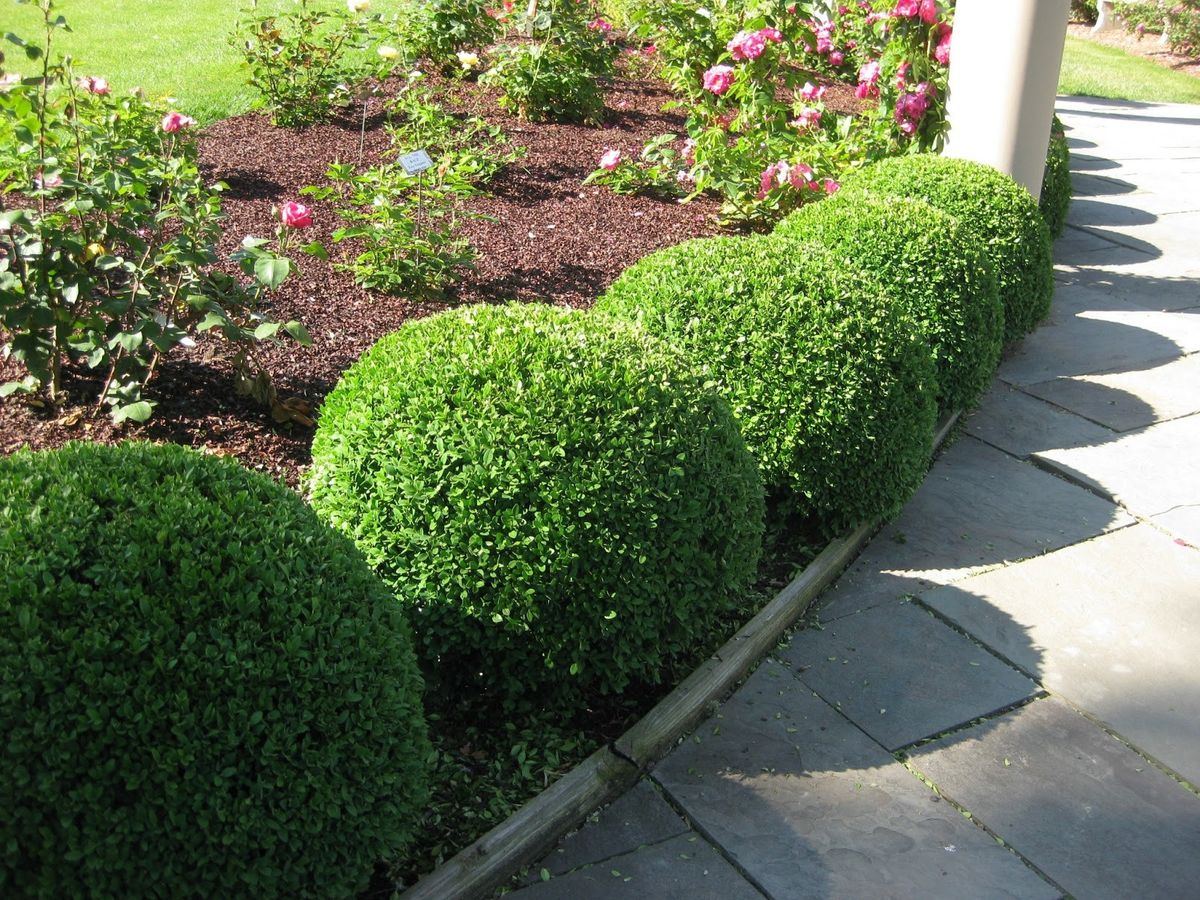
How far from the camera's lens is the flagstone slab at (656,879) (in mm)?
2467

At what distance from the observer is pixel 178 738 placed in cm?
192

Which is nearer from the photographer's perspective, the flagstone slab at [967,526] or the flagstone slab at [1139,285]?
the flagstone slab at [967,526]

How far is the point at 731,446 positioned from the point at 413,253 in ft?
8.21

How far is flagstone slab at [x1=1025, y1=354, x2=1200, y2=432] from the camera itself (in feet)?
16.9

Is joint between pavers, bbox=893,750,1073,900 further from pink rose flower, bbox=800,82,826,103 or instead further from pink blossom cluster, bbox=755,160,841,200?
pink rose flower, bbox=800,82,826,103

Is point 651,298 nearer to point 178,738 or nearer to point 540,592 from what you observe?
point 540,592

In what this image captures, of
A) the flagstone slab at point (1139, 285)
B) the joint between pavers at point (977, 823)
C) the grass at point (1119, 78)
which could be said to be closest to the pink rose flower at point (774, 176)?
the flagstone slab at point (1139, 285)

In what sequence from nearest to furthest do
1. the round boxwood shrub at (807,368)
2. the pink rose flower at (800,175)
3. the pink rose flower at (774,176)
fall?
the round boxwood shrub at (807,368) → the pink rose flower at (800,175) → the pink rose flower at (774,176)

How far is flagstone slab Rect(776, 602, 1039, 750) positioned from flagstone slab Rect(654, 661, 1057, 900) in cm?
11

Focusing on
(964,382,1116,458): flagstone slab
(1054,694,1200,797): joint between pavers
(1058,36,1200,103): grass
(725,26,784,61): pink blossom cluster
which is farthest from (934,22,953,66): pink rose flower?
(1058,36,1200,103): grass

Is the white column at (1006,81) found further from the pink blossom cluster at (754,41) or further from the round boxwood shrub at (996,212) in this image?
the pink blossom cluster at (754,41)

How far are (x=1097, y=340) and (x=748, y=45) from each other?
8.53ft

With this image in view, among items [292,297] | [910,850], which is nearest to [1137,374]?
[910,850]

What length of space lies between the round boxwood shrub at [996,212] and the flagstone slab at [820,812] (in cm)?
288
